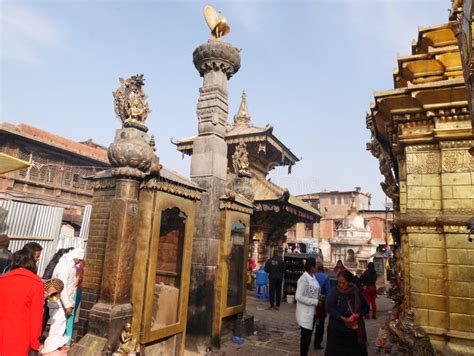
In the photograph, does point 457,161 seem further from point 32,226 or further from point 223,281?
point 32,226

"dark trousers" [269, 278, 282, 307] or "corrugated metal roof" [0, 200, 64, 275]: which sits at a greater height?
"corrugated metal roof" [0, 200, 64, 275]

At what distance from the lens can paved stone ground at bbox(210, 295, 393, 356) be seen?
6.49m

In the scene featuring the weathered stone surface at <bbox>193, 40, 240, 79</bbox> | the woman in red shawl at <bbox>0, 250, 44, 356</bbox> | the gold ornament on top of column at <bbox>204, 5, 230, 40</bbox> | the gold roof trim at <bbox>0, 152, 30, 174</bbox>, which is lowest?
the woman in red shawl at <bbox>0, 250, 44, 356</bbox>

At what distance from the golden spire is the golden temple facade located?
15.2 metres

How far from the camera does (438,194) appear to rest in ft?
16.7

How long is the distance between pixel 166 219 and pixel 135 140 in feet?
5.46

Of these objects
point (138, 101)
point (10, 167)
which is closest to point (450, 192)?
point (138, 101)

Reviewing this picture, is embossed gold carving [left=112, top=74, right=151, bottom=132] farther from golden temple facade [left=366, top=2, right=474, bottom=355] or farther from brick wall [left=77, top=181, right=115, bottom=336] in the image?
golden temple facade [left=366, top=2, right=474, bottom=355]

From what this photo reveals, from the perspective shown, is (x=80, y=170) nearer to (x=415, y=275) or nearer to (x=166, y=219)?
(x=166, y=219)

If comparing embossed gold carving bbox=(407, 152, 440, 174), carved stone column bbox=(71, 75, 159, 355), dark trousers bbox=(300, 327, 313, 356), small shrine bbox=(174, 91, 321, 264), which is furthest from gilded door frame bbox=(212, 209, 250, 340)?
small shrine bbox=(174, 91, 321, 264)

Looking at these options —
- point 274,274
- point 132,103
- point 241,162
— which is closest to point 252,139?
point 274,274

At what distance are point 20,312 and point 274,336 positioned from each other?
5862 millimetres

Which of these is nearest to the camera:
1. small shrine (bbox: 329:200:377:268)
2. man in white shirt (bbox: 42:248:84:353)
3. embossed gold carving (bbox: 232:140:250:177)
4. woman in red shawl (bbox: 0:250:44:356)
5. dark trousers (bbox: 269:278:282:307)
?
woman in red shawl (bbox: 0:250:44:356)

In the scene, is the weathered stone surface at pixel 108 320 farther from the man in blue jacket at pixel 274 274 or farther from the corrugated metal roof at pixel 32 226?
the man in blue jacket at pixel 274 274
